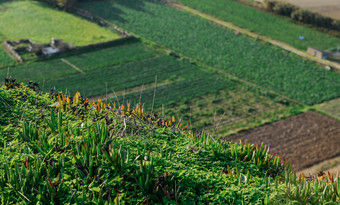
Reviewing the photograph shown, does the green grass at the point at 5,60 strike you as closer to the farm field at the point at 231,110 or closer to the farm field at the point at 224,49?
the farm field at the point at 224,49

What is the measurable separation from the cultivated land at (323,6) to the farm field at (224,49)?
546 inches

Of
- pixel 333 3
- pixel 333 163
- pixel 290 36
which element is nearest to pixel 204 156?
pixel 333 163

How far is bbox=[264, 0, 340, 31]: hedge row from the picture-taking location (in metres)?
46.6

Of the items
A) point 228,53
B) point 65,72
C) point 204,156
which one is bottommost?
point 65,72

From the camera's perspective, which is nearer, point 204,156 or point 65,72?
point 204,156

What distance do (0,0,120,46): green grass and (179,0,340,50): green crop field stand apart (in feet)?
46.4

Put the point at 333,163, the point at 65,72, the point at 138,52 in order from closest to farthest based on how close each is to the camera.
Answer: the point at 333,163
the point at 65,72
the point at 138,52

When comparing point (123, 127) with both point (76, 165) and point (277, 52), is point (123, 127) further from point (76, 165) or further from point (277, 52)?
point (277, 52)

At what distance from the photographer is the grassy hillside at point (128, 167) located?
8.88 metres

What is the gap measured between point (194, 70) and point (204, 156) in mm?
26522

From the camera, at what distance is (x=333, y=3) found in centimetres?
5559

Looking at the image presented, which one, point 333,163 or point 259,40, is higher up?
point 259,40

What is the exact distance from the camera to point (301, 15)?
4800cm

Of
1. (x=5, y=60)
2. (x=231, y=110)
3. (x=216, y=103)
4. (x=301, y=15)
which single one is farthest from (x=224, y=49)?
(x=5, y=60)
